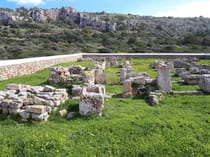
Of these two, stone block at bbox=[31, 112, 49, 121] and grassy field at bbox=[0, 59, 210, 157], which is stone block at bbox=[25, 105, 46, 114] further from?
grassy field at bbox=[0, 59, 210, 157]

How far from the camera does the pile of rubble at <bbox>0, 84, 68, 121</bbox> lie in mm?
9109

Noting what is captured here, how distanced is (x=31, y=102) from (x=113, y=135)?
120 inches

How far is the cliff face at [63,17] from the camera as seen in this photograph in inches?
3550

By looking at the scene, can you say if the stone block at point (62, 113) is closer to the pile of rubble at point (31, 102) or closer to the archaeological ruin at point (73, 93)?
the archaeological ruin at point (73, 93)

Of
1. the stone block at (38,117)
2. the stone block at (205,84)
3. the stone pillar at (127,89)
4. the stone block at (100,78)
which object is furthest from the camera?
the stone block at (100,78)

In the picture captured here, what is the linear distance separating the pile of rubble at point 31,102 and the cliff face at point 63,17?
77.3 m

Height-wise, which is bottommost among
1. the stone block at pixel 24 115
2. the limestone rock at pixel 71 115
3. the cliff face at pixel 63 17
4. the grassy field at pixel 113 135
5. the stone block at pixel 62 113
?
the grassy field at pixel 113 135

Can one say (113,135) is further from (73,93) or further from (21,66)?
(21,66)

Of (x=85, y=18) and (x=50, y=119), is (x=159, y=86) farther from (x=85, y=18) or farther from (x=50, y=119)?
(x=85, y=18)

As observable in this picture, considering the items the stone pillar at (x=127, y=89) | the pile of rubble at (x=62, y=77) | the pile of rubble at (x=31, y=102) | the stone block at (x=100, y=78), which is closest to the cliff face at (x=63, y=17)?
the stone block at (x=100, y=78)

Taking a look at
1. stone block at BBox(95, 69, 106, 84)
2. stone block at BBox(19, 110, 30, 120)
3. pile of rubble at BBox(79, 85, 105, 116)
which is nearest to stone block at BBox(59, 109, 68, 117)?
pile of rubble at BBox(79, 85, 105, 116)

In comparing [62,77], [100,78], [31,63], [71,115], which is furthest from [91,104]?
[31,63]

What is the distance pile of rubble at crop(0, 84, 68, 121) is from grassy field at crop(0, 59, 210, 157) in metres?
0.24

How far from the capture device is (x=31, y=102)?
9.80 m
